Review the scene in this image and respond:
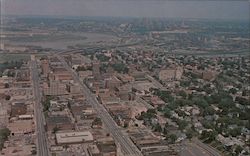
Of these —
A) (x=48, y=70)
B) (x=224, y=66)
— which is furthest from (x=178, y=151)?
(x=224, y=66)

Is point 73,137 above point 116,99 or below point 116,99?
below

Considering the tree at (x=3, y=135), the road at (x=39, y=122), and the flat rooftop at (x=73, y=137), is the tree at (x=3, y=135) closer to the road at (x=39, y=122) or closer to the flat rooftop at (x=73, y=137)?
the road at (x=39, y=122)

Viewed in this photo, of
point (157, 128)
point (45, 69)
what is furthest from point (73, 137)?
point (45, 69)

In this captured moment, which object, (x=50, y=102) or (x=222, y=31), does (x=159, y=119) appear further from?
(x=222, y=31)

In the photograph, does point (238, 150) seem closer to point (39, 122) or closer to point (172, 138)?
point (172, 138)

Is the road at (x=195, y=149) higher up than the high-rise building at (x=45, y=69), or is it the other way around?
the high-rise building at (x=45, y=69)

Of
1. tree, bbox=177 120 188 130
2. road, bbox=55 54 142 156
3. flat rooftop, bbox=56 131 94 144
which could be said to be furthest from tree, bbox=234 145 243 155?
flat rooftop, bbox=56 131 94 144

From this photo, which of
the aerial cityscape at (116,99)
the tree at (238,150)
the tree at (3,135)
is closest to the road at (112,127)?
the aerial cityscape at (116,99)

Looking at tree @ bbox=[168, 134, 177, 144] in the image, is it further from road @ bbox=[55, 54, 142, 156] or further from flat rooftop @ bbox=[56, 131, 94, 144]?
flat rooftop @ bbox=[56, 131, 94, 144]
